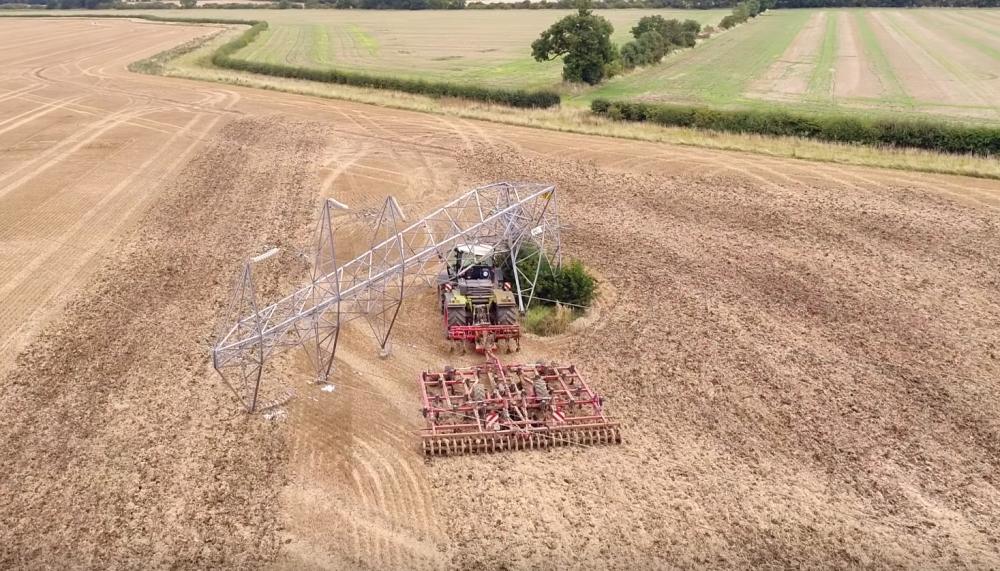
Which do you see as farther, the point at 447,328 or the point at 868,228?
the point at 868,228

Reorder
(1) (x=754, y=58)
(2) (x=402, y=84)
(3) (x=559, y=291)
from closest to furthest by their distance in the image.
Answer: (3) (x=559, y=291), (2) (x=402, y=84), (1) (x=754, y=58)

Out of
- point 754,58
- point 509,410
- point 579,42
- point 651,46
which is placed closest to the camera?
point 509,410

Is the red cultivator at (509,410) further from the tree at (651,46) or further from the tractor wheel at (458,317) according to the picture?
the tree at (651,46)

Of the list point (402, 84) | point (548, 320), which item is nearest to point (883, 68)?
point (402, 84)

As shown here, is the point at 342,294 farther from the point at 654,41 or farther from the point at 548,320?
the point at 654,41

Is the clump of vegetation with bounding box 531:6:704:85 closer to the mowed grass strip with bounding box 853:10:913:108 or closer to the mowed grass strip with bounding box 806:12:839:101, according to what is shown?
the mowed grass strip with bounding box 806:12:839:101

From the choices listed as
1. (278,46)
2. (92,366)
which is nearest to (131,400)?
(92,366)

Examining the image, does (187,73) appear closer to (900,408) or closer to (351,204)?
(351,204)
